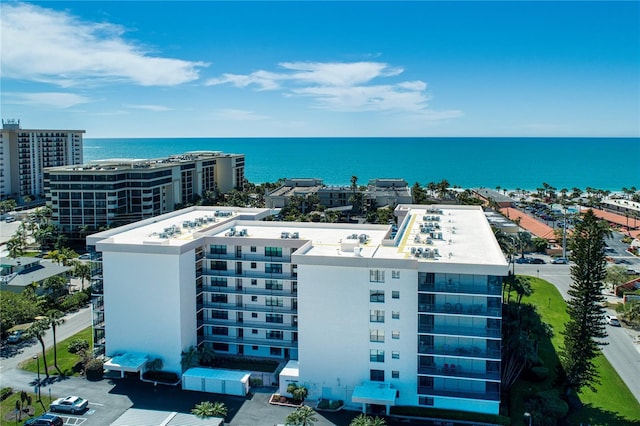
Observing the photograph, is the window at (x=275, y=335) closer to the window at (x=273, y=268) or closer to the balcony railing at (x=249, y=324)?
the balcony railing at (x=249, y=324)

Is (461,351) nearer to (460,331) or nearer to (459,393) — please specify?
(460,331)

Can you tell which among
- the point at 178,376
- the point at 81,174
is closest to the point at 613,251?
the point at 178,376

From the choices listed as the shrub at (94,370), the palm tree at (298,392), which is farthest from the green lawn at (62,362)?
the palm tree at (298,392)

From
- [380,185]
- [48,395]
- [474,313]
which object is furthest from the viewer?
[380,185]

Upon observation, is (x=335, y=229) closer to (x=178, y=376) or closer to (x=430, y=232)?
(x=430, y=232)

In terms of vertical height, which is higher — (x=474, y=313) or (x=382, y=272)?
(x=382, y=272)

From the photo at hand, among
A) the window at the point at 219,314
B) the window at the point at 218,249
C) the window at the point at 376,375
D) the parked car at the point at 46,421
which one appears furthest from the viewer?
the window at the point at 218,249

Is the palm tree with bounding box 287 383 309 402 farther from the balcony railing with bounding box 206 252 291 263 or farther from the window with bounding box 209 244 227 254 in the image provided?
the window with bounding box 209 244 227 254

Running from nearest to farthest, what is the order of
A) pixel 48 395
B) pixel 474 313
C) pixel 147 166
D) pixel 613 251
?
pixel 474 313 → pixel 48 395 → pixel 613 251 → pixel 147 166
